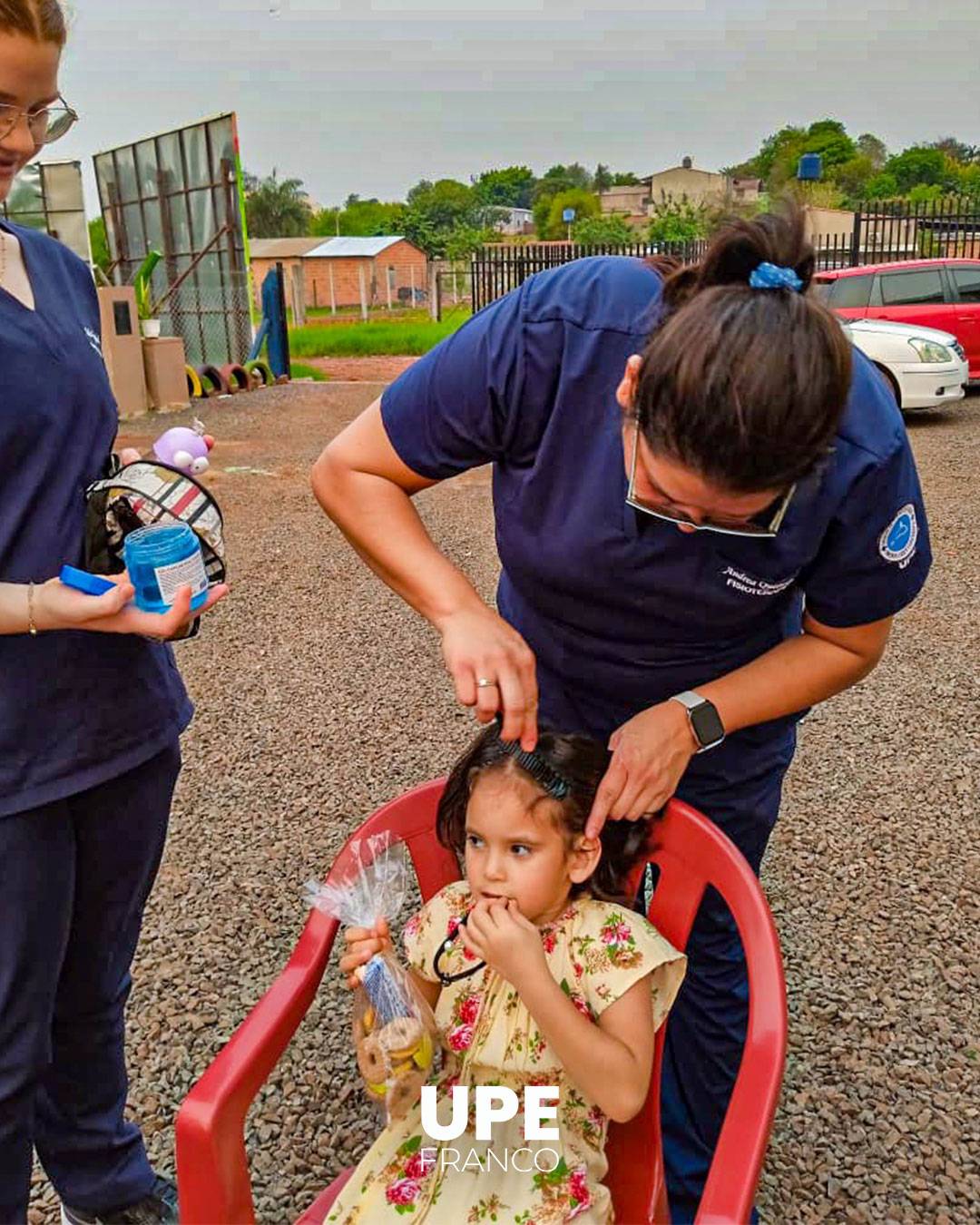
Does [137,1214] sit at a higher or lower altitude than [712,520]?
lower

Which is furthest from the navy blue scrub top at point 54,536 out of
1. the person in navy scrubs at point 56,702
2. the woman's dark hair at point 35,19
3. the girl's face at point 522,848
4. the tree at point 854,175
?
the tree at point 854,175

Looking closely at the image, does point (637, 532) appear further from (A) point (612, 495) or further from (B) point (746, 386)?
(B) point (746, 386)

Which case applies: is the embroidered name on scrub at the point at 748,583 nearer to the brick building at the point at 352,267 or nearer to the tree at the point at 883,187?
the brick building at the point at 352,267

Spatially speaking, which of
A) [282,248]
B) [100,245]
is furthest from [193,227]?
[282,248]

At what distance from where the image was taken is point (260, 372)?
1499 cm

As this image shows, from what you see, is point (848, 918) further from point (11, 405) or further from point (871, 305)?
point (871, 305)

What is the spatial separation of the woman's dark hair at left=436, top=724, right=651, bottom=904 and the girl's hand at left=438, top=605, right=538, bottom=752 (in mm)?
170

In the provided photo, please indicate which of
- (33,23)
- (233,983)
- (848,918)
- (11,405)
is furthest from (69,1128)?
(848,918)

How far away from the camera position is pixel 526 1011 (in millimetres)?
1716

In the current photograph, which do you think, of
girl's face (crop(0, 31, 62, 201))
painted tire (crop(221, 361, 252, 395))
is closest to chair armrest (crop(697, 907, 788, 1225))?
girl's face (crop(0, 31, 62, 201))

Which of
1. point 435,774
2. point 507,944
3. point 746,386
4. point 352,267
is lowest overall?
point 435,774

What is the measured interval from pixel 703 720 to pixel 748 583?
0.23 meters

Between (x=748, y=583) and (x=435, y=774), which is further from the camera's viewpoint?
(x=435, y=774)

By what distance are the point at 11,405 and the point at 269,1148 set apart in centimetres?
172
